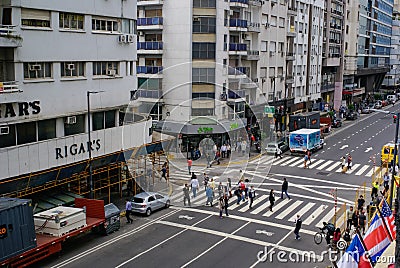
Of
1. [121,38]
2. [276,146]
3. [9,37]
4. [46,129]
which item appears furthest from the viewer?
[276,146]

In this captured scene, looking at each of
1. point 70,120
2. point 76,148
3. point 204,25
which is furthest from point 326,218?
point 204,25

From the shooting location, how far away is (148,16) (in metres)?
51.7

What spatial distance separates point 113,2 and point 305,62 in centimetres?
5046

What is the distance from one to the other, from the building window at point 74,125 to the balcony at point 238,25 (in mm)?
27411

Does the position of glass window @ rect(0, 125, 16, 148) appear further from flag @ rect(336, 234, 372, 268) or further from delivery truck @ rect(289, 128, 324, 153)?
delivery truck @ rect(289, 128, 324, 153)

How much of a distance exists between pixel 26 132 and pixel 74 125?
12.3 ft

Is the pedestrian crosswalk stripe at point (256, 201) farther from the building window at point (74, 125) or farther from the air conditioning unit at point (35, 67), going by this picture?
the air conditioning unit at point (35, 67)

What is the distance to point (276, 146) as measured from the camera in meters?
49.7

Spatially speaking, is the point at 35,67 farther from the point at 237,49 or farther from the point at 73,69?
the point at 237,49

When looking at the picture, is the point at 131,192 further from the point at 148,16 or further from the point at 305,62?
the point at 305,62

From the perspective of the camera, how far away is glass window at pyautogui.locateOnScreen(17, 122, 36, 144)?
83.7 ft

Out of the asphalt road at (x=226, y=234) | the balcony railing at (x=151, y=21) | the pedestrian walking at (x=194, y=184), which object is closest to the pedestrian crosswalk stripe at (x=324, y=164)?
the asphalt road at (x=226, y=234)

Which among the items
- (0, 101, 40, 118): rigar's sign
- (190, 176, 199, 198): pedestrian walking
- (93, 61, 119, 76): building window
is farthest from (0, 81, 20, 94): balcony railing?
(190, 176, 199, 198): pedestrian walking

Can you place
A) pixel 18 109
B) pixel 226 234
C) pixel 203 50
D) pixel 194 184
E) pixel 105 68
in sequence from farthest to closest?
pixel 203 50 → pixel 105 68 → pixel 226 234 → pixel 194 184 → pixel 18 109
